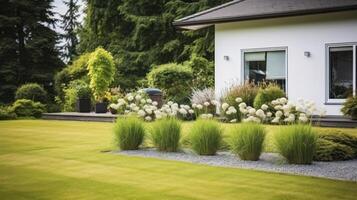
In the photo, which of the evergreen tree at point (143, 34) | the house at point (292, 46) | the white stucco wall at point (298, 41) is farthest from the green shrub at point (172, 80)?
the evergreen tree at point (143, 34)

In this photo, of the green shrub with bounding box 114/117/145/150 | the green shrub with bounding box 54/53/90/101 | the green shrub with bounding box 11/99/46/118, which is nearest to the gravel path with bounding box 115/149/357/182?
the green shrub with bounding box 114/117/145/150

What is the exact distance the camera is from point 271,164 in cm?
711

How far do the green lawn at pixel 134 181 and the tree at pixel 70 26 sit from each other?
34.4 m

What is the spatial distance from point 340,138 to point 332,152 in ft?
1.62

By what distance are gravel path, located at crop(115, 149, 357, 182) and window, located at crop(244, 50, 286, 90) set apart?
29.4 feet

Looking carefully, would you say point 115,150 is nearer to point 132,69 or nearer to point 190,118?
point 190,118

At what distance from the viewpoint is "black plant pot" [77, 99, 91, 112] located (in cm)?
1939

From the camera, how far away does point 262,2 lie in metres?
17.9

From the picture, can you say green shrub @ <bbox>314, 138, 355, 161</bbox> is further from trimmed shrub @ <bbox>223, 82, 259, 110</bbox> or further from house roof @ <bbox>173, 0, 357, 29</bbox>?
house roof @ <bbox>173, 0, 357, 29</bbox>

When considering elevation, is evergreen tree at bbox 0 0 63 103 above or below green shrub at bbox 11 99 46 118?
above

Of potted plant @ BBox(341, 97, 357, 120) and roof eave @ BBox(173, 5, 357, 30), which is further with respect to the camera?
roof eave @ BBox(173, 5, 357, 30)

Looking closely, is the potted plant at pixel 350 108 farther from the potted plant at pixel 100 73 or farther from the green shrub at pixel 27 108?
the green shrub at pixel 27 108

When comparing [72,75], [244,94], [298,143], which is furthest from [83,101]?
[298,143]

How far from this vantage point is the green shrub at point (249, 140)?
24.2ft
